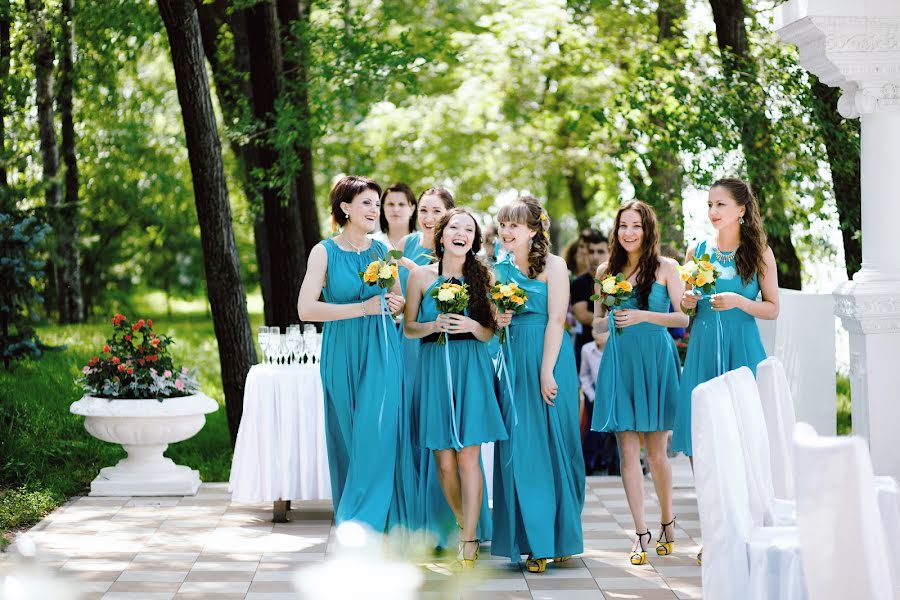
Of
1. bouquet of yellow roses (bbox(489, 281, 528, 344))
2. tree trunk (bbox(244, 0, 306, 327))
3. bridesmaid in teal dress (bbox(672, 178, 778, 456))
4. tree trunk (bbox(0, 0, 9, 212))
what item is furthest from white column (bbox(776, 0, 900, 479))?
tree trunk (bbox(0, 0, 9, 212))

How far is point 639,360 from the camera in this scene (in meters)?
5.93

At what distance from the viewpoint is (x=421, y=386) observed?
5.67m

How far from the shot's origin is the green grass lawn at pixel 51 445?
7.55 meters

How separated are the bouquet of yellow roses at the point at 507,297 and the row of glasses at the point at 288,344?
168 centimetres

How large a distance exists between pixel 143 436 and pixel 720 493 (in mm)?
5305

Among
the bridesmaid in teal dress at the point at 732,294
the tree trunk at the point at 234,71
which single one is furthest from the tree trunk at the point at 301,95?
the bridesmaid in teal dress at the point at 732,294

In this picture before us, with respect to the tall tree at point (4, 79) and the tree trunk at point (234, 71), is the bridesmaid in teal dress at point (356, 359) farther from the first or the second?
the tree trunk at point (234, 71)

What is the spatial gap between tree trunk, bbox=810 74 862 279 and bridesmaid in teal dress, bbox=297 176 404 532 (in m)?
4.79

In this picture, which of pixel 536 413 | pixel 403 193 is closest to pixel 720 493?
pixel 536 413

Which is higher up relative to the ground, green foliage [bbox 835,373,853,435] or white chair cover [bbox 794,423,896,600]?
white chair cover [bbox 794,423,896,600]

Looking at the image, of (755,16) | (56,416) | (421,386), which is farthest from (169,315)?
(421,386)

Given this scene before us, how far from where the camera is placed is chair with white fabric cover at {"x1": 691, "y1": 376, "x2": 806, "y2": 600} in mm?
3568

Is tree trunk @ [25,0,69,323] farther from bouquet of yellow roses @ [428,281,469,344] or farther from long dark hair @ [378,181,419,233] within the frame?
bouquet of yellow roses @ [428,281,469,344]

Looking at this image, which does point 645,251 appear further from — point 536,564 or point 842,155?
point 842,155
